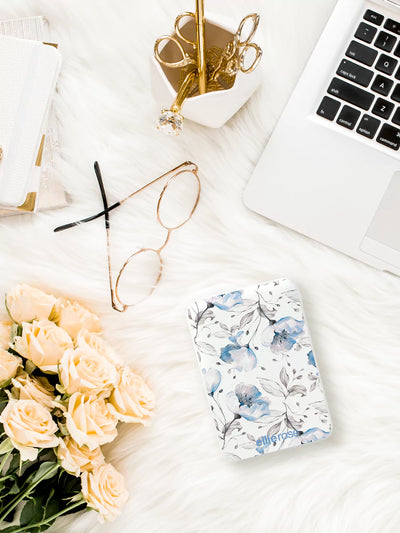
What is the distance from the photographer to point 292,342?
Answer: 0.56m

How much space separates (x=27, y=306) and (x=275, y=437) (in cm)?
31

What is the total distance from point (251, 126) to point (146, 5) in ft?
0.60

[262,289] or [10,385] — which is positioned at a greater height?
[262,289]

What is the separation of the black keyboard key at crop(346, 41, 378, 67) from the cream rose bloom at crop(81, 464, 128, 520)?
0.50 metres

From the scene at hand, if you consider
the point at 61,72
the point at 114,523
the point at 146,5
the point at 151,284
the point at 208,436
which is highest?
the point at 146,5

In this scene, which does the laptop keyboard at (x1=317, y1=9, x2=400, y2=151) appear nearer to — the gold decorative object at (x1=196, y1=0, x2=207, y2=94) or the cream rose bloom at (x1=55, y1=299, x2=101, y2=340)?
the gold decorative object at (x1=196, y1=0, x2=207, y2=94)

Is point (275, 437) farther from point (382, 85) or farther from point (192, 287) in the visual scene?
point (382, 85)

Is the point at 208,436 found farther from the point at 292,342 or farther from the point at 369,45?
the point at 369,45

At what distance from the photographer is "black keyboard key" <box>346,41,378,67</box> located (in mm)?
499

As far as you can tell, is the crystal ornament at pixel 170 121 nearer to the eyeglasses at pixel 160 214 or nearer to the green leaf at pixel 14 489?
the eyeglasses at pixel 160 214

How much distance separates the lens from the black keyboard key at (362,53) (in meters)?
0.50

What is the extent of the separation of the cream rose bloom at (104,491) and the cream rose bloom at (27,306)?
17 cm

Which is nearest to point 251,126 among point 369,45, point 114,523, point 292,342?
point 369,45

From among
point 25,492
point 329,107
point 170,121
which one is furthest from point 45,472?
point 329,107
